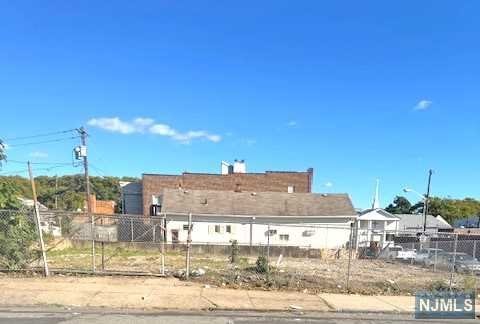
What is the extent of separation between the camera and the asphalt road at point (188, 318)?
28.4ft

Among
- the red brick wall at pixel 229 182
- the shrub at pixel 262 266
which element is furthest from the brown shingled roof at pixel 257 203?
the shrub at pixel 262 266

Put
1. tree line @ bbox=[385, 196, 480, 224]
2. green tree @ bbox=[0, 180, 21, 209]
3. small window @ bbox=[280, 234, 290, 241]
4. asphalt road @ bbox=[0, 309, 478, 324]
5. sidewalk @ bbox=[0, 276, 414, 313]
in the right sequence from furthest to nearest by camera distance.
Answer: tree line @ bbox=[385, 196, 480, 224] < small window @ bbox=[280, 234, 290, 241] < green tree @ bbox=[0, 180, 21, 209] < sidewalk @ bbox=[0, 276, 414, 313] < asphalt road @ bbox=[0, 309, 478, 324]

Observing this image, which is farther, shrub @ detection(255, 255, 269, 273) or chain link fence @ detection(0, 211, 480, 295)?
shrub @ detection(255, 255, 269, 273)

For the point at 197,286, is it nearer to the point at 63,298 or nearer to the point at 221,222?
the point at 63,298

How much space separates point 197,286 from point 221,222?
30972 mm

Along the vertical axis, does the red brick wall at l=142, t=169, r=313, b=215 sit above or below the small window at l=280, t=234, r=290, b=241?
above

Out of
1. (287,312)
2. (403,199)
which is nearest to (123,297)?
(287,312)

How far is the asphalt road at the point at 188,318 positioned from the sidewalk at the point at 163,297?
46 centimetres

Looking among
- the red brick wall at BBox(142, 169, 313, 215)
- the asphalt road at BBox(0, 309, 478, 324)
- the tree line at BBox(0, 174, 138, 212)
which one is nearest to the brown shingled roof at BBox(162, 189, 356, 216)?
the red brick wall at BBox(142, 169, 313, 215)

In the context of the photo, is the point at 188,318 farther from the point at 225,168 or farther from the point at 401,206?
the point at 401,206

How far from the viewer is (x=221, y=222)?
43.3 metres

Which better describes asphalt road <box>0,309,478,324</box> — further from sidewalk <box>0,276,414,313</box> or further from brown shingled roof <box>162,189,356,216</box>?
brown shingled roof <box>162,189,356,216</box>

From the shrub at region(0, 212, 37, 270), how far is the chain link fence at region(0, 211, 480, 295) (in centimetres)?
3

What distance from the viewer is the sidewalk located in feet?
33.5
